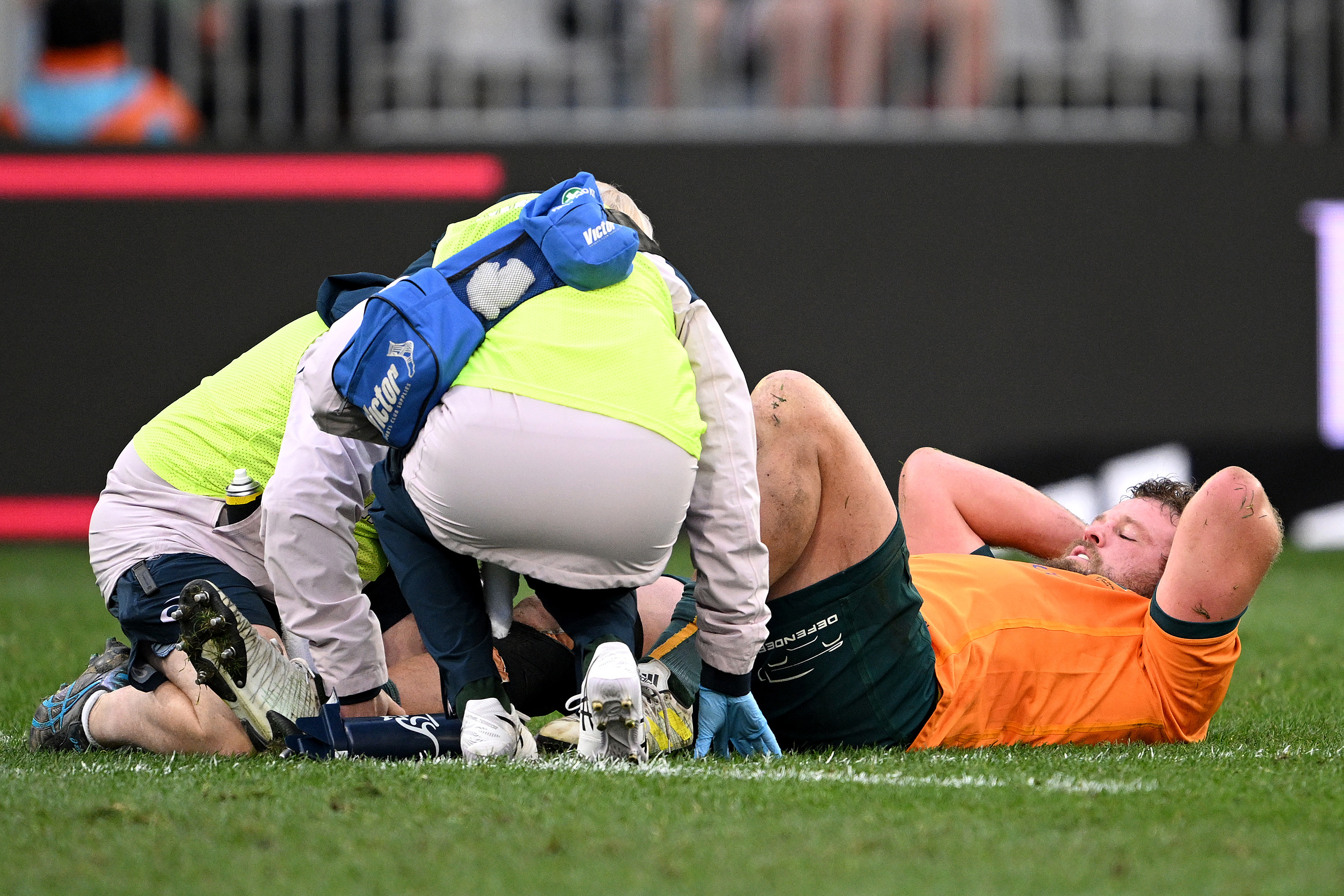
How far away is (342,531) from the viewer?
3561mm

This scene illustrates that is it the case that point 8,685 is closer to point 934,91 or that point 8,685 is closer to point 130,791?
point 130,791

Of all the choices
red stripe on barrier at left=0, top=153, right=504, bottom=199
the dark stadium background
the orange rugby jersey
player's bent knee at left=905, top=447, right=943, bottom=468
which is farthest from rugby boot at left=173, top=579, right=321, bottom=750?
red stripe on barrier at left=0, top=153, right=504, bottom=199

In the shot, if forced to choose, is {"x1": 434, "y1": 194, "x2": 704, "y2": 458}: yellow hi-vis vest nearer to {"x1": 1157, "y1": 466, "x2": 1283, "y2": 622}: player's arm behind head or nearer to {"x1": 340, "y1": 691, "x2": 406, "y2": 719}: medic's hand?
{"x1": 340, "y1": 691, "x2": 406, "y2": 719}: medic's hand

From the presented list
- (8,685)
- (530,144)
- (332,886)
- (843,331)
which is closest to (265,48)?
(530,144)

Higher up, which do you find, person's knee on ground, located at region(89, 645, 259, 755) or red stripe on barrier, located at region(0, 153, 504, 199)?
red stripe on barrier, located at region(0, 153, 504, 199)

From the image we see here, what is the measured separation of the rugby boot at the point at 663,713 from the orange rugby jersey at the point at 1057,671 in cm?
55

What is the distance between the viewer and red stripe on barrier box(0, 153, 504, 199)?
8977 millimetres

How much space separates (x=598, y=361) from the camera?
10.1 ft

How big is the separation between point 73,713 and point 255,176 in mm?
5825

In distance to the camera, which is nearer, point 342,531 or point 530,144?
point 342,531

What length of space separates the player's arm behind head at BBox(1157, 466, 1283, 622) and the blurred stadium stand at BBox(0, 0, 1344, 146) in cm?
616

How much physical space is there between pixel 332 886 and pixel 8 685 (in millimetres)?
2744

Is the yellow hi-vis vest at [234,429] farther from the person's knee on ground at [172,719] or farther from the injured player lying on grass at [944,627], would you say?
the injured player lying on grass at [944,627]

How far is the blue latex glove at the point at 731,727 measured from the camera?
350 centimetres
